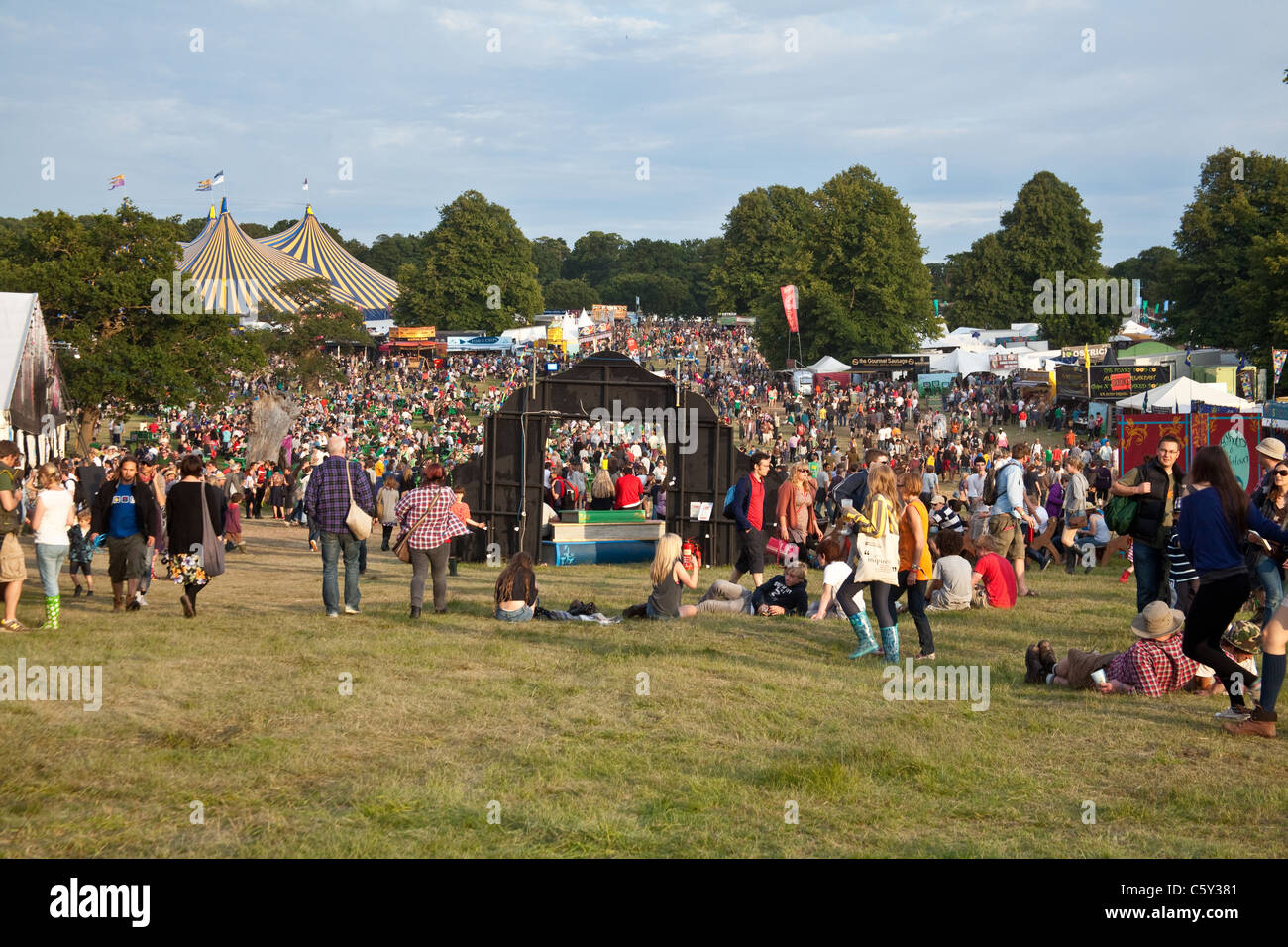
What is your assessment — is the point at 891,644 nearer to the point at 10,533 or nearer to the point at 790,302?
the point at 10,533

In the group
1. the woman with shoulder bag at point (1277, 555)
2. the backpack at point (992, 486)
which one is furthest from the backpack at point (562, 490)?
the woman with shoulder bag at point (1277, 555)

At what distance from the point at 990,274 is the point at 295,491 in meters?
58.7

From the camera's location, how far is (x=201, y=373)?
105 feet

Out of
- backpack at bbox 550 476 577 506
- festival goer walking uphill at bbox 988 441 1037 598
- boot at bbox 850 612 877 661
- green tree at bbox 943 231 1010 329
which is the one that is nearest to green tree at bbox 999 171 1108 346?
green tree at bbox 943 231 1010 329

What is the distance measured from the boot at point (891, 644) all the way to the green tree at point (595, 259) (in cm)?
14197

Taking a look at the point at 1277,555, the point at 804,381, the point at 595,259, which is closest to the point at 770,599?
the point at 1277,555

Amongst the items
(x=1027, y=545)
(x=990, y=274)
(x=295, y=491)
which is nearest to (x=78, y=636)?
(x=1027, y=545)

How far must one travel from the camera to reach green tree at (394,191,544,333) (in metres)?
78.9

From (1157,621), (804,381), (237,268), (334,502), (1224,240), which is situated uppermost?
(237,268)

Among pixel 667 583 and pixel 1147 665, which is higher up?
pixel 667 583

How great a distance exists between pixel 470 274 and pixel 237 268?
A: 16.9m

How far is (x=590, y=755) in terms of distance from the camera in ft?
19.5

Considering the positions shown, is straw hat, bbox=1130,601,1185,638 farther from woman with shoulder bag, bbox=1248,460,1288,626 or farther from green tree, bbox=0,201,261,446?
green tree, bbox=0,201,261,446

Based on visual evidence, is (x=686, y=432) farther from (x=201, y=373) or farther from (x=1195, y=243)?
(x=1195, y=243)
